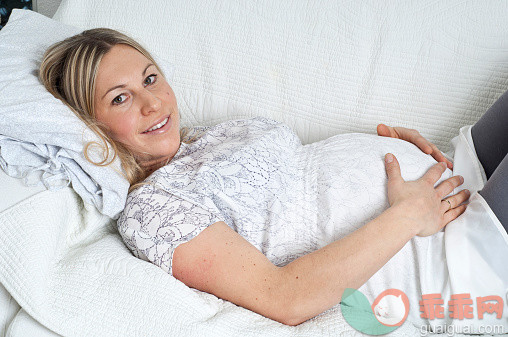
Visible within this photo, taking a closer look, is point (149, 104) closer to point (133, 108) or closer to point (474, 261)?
point (133, 108)

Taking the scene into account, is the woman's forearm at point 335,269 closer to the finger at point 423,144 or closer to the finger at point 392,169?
the finger at point 392,169

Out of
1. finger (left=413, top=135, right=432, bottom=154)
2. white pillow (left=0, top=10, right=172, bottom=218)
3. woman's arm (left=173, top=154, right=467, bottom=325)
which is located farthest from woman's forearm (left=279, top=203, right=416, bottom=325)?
white pillow (left=0, top=10, right=172, bottom=218)

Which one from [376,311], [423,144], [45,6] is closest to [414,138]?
[423,144]

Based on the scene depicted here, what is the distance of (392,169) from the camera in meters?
1.14

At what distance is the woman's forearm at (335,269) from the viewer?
96 cm

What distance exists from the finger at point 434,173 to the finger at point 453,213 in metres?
0.08

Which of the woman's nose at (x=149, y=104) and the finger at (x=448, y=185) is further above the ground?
the woman's nose at (x=149, y=104)

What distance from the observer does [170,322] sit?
3.04 feet

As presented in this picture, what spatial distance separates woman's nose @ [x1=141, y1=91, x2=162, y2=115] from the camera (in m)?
1.17

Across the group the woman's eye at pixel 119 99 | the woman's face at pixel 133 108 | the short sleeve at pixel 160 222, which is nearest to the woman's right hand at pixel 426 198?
the short sleeve at pixel 160 222

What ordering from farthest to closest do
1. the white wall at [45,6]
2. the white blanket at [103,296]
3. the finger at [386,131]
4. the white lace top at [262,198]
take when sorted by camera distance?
the white wall at [45,6] → the finger at [386,131] → the white lace top at [262,198] → the white blanket at [103,296]

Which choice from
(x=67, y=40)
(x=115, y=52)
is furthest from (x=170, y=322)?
(x=67, y=40)

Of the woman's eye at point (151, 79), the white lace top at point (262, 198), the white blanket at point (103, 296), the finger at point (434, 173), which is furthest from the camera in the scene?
the woman's eye at point (151, 79)

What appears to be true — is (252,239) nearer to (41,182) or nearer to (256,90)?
(41,182)
